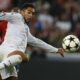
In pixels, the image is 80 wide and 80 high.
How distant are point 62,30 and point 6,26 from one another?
479 cm

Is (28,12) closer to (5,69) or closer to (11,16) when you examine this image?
(11,16)

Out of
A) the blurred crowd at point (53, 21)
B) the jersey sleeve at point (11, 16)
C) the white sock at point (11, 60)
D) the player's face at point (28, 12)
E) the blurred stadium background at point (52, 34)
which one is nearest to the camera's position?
the white sock at point (11, 60)

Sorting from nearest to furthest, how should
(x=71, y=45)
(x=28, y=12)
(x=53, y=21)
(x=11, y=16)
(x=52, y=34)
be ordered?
1. (x=11, y=16)
2. (x=28, y=12)
3. (x=71, y=45)
4. (x=52, y=34)
5. (x=53, y=21)

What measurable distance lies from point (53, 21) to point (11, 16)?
566 centimetres

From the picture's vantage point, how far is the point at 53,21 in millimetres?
13211

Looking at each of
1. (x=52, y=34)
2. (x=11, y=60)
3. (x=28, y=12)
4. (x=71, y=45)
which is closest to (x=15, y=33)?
(x=28, y=12)

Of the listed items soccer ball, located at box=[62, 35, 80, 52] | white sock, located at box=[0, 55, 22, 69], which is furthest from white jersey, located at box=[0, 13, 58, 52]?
soccer ball, located at box=[62, 35, 80, 52]

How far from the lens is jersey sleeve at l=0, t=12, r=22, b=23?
24.6 ft

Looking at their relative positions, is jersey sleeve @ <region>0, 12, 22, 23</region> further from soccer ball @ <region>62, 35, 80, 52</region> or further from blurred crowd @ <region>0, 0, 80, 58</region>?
blurred crowd @ <region>0, 0, 80, 58</region>

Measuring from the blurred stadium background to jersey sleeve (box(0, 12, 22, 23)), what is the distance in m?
3.15

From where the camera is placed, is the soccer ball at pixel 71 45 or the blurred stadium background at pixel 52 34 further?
the blurred stadium background at pixel 52 34

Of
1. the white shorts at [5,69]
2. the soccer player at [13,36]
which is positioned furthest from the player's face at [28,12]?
the white shorts at [5,69]

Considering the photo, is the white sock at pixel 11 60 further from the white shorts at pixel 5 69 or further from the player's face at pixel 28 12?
the player's face at pixel 28 12

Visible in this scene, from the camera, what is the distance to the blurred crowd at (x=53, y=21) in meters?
12.2
